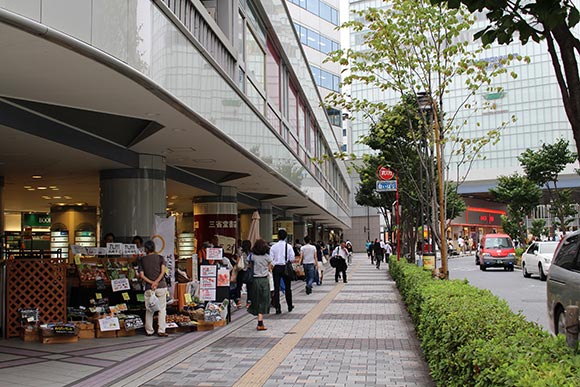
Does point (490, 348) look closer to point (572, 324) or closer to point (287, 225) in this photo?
point (572, 324)

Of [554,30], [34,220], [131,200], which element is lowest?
[34,220]

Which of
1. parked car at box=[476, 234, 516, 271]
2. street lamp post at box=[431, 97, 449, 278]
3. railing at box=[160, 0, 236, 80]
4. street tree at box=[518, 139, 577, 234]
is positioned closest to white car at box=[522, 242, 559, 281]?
parked car at box=[476, 234, 516, 271]

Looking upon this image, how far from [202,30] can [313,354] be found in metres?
6.47

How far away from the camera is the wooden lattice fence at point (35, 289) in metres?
9.83

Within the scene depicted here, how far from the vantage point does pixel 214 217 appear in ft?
63.0

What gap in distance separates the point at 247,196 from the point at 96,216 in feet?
20.0

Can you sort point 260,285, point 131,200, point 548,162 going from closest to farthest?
point 260,285 → point 131,200 → point 548,162

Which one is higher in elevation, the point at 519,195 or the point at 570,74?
the point at 519,195

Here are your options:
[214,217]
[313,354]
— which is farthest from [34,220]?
[313,354]

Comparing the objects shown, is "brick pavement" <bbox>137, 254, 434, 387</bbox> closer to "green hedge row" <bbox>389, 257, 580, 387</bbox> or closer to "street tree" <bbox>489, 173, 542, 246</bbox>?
"green hedge row" <bbox>389, 257, 580, 387</bbox>

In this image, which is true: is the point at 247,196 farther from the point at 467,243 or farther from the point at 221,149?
the point at 467,243

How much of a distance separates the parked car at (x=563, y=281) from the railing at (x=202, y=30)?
6.72 meters

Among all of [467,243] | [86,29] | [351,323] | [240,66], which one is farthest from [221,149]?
[467,243]

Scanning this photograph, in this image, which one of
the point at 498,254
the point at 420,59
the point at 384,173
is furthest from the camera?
the point at 498,254
